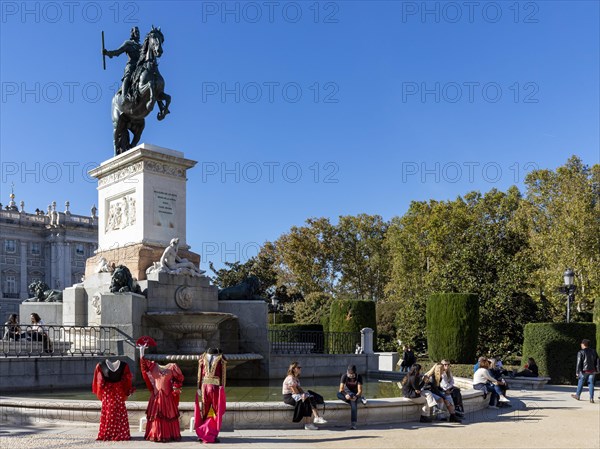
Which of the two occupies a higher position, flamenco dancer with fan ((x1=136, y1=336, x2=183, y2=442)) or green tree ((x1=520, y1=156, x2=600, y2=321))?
green tree ((x1=520, y1=156, x2=600, y2=321))

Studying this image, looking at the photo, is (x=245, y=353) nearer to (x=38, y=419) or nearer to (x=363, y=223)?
(x=38, y=419)

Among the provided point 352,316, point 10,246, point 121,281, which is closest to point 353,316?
point 352,316

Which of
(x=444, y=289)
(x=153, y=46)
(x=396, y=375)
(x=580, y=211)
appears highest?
(x=153, y=46)

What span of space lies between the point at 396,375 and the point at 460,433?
30.8ft

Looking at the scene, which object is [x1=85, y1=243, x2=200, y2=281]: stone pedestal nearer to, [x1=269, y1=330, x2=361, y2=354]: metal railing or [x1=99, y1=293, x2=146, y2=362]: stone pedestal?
[x1=99, y1=293, x2=146, y2=362]: stone pedestal

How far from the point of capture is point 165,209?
19250 mm

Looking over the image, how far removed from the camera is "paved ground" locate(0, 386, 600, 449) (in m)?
10.1

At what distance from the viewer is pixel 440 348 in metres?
27.0

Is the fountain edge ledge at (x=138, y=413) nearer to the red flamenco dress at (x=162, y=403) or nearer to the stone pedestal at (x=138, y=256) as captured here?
the red flamenco dress at (x=162, y=403)

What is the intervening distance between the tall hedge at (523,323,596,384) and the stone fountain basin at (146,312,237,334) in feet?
38.6

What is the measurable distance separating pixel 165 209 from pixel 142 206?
72cm

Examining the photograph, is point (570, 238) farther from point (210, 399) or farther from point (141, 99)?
point (210, 399)

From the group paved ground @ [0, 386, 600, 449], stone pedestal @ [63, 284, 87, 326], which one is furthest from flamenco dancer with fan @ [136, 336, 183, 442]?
stone pedestal @ [63, 284, 87, 326]

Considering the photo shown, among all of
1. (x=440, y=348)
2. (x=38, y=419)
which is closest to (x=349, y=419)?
(x=38, y=419)
